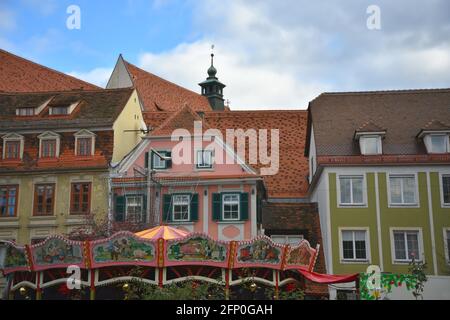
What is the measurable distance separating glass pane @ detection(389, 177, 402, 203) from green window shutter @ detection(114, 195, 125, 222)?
11.4 metres

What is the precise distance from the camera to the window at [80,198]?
28922mm

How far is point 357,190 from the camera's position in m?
27.4

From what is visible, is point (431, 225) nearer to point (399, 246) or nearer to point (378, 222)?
point (399, 246)

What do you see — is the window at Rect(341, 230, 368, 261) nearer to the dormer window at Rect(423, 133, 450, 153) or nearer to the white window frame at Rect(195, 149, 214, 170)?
the dormer window at Rect(423, 133, 450, 153)

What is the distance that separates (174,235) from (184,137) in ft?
29.6

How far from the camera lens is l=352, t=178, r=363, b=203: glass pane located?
27.3 meters

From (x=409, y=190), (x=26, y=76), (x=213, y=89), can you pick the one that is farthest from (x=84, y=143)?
(x=213, y=89)

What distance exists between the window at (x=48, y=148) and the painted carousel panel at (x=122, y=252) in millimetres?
10020

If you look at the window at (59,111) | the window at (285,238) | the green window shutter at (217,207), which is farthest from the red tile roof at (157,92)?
the window at (285,238)

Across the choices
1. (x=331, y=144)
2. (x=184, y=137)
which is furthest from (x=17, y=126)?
(x=331, y=144)

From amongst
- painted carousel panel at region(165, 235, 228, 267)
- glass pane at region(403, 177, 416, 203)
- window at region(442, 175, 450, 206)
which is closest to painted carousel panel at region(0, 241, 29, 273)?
painted carousel panel at region(165, 235, 228, 267)
